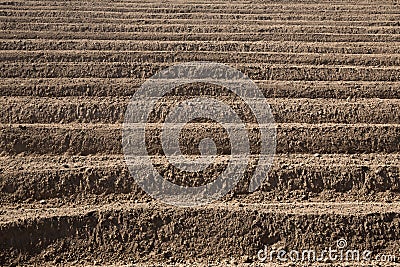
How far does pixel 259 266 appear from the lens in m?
3.74

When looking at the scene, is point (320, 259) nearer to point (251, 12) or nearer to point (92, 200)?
point (92, 200)

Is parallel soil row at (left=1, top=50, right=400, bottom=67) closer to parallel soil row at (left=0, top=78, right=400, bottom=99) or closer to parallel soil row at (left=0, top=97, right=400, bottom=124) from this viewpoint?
parallel soil row at (left=0, top=78, right=400, bottom=99)

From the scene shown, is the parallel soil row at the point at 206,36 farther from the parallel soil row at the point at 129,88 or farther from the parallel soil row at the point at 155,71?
the parallel soil row at the point at 129,88

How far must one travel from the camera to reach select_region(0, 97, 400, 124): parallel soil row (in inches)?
189

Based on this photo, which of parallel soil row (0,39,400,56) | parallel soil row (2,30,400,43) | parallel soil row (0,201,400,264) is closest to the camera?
parallel soil row (0,201,400,264)

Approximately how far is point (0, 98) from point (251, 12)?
3581mm

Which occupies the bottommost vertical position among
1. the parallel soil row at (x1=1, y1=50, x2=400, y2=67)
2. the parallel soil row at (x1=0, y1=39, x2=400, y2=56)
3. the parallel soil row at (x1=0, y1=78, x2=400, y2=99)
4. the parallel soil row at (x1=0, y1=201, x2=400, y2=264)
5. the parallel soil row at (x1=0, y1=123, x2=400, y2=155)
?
the parallel soil row at (x1=0, y1=201, x2=400, y2=264)

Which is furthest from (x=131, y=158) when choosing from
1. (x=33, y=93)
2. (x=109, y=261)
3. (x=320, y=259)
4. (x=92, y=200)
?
(x=320, y=259)

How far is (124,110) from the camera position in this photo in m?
4.88

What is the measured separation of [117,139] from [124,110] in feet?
1.33

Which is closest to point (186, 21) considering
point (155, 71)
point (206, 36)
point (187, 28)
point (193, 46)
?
point (187, 28)

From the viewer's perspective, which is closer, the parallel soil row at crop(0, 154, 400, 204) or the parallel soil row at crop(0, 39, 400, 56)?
the parallel soil row at crop(0, 154, 400, 204)

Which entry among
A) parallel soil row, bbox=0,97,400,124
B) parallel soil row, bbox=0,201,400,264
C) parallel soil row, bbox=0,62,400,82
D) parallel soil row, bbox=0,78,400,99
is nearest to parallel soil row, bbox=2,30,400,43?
parallel soil row, bbox=0,62,400,82

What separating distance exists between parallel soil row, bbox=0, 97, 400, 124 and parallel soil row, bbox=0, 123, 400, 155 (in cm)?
13
